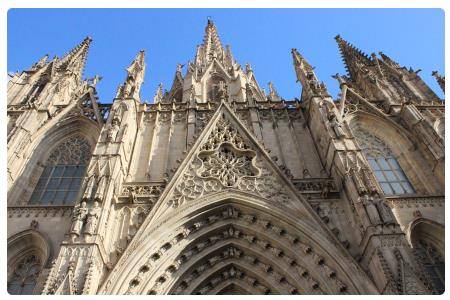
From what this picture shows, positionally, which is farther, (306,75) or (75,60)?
(75,60)

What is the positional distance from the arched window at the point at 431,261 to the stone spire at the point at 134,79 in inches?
501

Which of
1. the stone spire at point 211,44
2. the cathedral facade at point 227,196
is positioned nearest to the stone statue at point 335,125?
the cathedral facade at point 227,196

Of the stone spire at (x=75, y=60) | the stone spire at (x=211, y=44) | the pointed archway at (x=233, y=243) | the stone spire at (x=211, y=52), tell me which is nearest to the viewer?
the pointed archway at (x=233, y=243)

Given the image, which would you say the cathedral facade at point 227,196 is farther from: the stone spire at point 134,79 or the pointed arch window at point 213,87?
the pointed arch window at point 213,87

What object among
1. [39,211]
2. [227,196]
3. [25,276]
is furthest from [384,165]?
[25,276]

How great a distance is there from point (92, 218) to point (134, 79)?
31.2 feet

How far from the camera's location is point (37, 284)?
10727 millimetres

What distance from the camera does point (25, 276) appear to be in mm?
11664

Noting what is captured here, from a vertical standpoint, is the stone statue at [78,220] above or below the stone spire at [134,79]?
below

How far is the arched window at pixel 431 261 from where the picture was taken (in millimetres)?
11234

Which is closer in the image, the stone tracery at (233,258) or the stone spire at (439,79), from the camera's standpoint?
the stone tracery at (233,258)

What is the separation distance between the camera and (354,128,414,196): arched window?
14328 mm

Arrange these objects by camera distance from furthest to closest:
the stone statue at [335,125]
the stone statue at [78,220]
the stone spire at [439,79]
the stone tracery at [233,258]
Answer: the stone spire at [439,79] → the stone statue at [335,125] → the stone tracery at [233,258] → the stone statue at [78,220]

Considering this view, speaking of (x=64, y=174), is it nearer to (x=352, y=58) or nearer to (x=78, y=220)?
(x=78, y=220)
